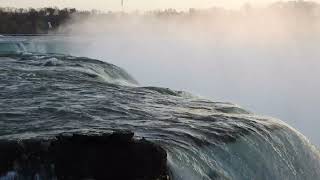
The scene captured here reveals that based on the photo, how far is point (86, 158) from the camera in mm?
7844

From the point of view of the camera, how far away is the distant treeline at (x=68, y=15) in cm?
4756

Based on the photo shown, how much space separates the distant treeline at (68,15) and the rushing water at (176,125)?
32212 millimetres

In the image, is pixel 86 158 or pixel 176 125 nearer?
pixel 86 158

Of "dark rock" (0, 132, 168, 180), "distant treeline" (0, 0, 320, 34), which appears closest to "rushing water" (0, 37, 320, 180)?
"dark rock" (0, 132, 168, 180)

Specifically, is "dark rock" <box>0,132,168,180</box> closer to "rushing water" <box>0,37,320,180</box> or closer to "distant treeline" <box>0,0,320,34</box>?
"rushing water" <box>0,37,320,180</box>

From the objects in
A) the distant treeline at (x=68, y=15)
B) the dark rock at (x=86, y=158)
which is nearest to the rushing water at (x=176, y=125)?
the dark rock at (x=86, y=158)

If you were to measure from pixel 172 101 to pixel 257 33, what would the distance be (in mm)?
30958

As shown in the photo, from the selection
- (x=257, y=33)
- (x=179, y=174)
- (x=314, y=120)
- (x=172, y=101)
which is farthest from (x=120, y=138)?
(x=257, y=33)

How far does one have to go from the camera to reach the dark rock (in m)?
7.67

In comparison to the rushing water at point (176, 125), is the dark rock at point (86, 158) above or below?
above

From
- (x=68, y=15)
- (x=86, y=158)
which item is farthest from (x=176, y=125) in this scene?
(x=68, y=15)

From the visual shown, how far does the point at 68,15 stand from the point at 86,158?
84108 mm

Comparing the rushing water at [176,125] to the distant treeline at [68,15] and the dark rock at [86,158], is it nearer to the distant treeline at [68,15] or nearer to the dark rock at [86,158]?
the dark rock at [86,158]

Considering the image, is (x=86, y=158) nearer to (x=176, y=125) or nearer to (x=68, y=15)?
(x=176, y=125)
